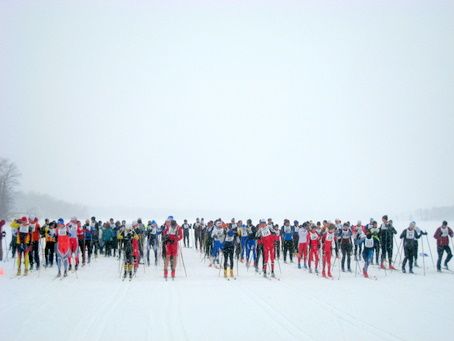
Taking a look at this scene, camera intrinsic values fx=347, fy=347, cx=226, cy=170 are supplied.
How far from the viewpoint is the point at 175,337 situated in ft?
24.5

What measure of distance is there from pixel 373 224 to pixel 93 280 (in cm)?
1332

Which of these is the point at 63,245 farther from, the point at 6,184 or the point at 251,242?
the point at 6,184

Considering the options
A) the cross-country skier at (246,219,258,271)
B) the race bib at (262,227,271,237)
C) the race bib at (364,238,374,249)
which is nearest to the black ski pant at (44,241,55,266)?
the cross-country skier at (246,219,258,271)

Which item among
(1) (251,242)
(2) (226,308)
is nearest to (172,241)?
(1) (251,242)

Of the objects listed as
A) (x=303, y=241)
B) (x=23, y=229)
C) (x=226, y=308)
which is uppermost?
(x=23, y=229)

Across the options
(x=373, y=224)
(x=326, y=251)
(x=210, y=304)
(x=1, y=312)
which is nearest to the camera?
(x=1, y=312)

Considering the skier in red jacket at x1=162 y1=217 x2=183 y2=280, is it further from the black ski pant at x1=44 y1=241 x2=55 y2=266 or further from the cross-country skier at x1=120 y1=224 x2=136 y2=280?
the black ski pant at x1=44 y1=241 x2=55 y2=266

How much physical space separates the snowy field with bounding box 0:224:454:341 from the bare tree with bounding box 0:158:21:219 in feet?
184

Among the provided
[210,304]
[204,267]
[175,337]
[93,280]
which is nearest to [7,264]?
[93,280]

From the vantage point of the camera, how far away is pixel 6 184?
67375 mm

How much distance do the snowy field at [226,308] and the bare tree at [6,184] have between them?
56052mm

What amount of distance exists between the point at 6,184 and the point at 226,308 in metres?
71.7

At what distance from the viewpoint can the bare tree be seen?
205ft

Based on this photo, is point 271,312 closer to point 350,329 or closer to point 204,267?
point 350,329
